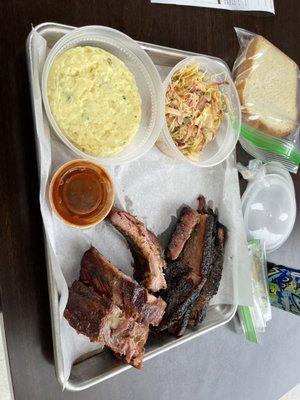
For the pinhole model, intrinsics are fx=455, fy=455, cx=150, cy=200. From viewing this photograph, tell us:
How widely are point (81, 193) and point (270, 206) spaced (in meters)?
0.69

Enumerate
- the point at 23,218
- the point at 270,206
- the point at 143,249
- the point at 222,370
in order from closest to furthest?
the point at 23,218, the point at 143,249, the point at 222,370, the point at 270,206

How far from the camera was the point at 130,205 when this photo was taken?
3.54ft

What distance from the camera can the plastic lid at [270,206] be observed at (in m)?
1.35

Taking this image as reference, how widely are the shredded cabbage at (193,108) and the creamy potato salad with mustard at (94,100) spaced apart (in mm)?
133

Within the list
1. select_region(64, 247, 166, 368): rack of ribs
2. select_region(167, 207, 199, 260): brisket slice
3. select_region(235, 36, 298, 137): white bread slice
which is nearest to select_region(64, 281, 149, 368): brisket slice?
select_region(64, 247, 166, 368): rack of ribs

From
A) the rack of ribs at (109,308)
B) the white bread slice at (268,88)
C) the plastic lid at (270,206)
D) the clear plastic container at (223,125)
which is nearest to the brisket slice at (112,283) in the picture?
the rack of ribs at (109,308)

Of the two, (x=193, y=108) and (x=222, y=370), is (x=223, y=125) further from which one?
(x=222, y=370)

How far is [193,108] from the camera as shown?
1.14 m

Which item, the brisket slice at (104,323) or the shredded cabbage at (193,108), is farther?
the shredded cabbage at (193,108)

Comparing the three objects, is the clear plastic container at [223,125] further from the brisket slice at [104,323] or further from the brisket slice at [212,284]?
the brisket slice at [104,323]

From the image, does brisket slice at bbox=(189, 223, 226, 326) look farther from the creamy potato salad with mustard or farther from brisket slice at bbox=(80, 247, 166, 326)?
the creamy potato salad with mustard

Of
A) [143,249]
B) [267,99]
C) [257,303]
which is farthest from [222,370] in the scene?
[267,99]

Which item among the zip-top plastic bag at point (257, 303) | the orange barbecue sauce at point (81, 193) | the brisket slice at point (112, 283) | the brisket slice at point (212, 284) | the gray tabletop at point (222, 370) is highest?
the orange barbecue sauce at point (81, 193)

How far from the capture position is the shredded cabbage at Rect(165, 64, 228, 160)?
112 cm
